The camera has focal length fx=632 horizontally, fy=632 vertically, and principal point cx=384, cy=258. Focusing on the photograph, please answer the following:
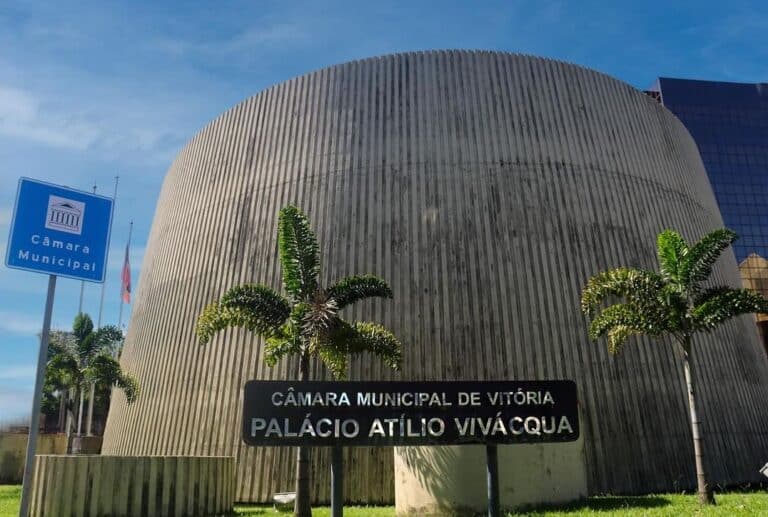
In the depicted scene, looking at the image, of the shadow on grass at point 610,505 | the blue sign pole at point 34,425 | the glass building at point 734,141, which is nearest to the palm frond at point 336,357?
the shadow on grass at point 610,505

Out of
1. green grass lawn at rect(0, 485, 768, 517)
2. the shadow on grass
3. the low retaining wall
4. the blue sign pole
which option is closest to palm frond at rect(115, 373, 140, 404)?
green grass lawn at rect(0, 485, 768, 517)

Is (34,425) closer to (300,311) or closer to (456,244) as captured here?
(300,311)

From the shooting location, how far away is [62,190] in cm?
1045

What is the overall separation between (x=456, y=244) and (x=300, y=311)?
7.85 metres

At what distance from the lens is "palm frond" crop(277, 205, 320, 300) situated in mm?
16578

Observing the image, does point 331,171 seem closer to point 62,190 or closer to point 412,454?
point 412,454

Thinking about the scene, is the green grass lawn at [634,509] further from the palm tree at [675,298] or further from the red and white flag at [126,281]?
the red and white flag at [126,281]

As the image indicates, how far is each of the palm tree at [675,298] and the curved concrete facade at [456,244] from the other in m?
3.88

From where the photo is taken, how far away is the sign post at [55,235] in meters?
9.91

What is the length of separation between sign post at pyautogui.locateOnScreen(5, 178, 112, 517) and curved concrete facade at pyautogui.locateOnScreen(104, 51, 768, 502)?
1146cm

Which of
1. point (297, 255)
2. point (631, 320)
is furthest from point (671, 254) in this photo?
point (297, 255)

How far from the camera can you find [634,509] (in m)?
14.7

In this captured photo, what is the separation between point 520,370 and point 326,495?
735 cm

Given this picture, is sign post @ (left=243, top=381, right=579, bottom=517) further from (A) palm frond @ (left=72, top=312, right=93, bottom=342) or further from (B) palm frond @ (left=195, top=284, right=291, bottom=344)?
(A) palm frond @ (left=72, top=312, right=93, bottom=342)
